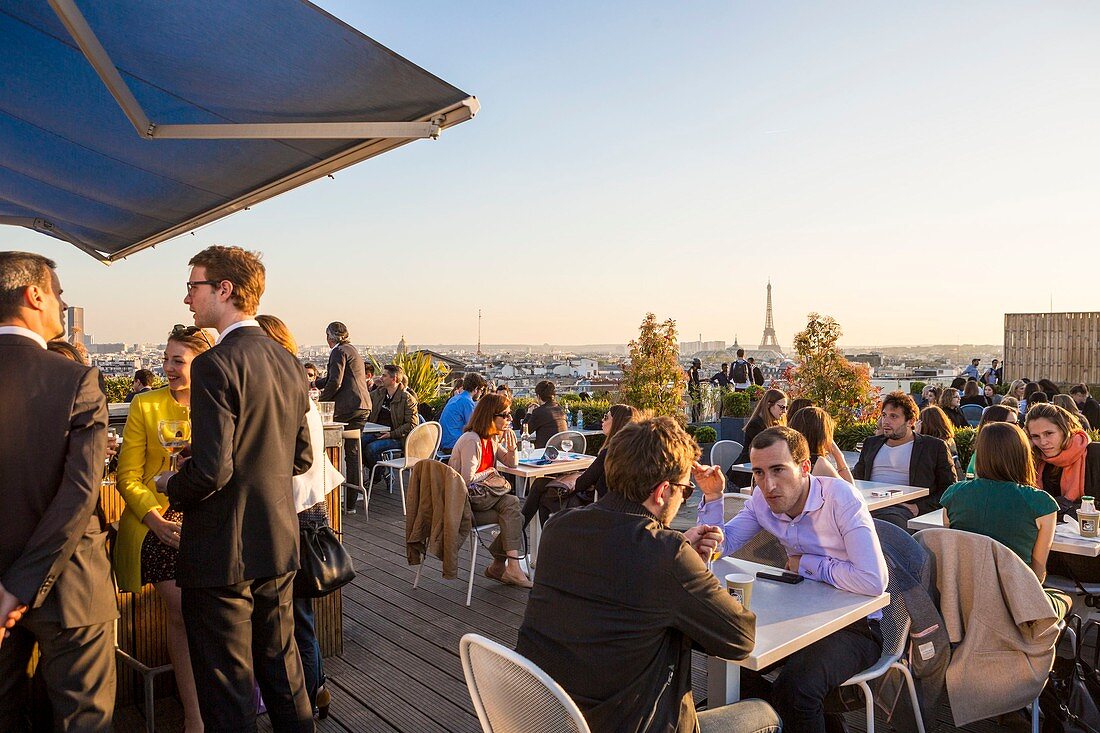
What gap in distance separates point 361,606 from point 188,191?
2922 millimetres

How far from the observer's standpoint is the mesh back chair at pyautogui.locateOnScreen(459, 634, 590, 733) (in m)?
1.51

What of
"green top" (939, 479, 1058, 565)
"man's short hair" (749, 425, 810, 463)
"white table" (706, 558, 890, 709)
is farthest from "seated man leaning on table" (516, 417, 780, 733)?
"green top" (939, 479, 1058, 565)

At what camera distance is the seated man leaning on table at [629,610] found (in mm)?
1704

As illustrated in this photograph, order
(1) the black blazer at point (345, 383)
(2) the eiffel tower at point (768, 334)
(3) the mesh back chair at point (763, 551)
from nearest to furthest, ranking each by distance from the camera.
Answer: (3) the mesh back chair at point (763, 551) → (1) the black blazer at point (345, 383) → (2) the eiffel tower at point (768, 334)

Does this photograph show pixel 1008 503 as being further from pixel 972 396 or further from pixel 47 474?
pixel 972 396

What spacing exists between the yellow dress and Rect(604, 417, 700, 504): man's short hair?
1.81 metres

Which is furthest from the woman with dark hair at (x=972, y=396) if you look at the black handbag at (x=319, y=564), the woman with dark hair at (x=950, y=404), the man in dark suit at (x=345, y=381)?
the black handbag at (x=319, y=564)

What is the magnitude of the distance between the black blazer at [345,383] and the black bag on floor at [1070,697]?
6018mm

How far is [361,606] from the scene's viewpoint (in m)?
4.75

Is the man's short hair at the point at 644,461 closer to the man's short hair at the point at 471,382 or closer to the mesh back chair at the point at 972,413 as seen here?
the man's short hair at the point at 471,382

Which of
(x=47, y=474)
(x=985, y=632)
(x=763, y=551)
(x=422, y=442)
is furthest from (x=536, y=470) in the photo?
(x=47, y=474)

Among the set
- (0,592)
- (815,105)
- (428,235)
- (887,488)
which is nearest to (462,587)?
(887,488)

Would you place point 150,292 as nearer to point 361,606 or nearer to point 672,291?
point 361,606

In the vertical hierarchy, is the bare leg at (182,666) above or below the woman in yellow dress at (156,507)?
below
